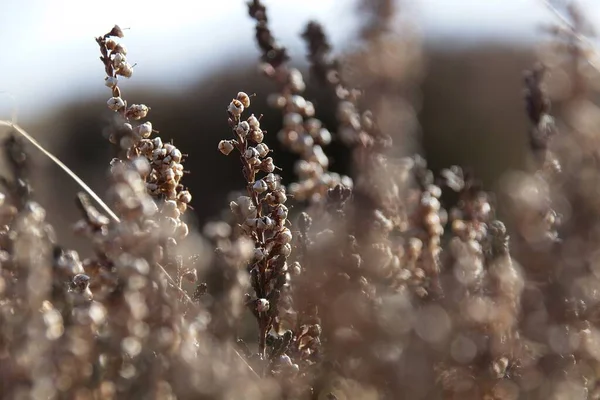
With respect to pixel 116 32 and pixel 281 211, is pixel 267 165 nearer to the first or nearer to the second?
pixel 281 211

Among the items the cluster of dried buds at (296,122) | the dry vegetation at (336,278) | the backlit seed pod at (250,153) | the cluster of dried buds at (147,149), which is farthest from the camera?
the cluster of dried buds at (296,122)

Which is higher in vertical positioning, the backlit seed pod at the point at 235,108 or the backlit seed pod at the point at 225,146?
the backlit seed pod at the point at 235,108

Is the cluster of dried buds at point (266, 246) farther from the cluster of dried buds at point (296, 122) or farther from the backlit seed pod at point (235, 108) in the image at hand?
the cluster of dried buds at point (296, 122)

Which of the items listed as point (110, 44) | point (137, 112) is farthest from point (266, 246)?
point (110, 44)

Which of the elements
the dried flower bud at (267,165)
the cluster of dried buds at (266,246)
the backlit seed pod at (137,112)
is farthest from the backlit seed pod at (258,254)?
the backlit seed pod at (137,112)

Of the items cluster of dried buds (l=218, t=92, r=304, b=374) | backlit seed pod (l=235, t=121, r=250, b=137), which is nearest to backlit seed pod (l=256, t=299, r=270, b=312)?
cluster of dried buds (l=218, t=92, r=304, b=374)

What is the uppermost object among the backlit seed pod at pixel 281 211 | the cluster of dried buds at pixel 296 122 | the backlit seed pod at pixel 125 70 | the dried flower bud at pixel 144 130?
the backlit seed pod at pixel 125 70

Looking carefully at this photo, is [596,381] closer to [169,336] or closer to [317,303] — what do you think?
[317,303]
